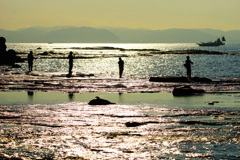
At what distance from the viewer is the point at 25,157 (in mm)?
9289

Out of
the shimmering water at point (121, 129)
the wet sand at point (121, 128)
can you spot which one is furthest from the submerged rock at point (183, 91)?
the shimmering water at point (121, 129)

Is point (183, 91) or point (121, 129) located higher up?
point (183, 91)

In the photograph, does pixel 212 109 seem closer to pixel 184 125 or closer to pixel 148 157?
pixel 184 125

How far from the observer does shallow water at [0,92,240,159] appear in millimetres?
9797

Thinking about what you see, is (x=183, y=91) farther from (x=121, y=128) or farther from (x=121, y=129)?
(x=121, y=129)

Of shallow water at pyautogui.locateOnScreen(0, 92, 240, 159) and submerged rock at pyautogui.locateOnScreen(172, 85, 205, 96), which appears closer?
shallow water at pyautogui.locateOnScreen(0, 92, 240, 159)

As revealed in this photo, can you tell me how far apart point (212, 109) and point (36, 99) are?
962 centimetres

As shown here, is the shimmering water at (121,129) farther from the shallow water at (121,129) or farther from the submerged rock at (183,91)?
the submerged rock at (183,91)

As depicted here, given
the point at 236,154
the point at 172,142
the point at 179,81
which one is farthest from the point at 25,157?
the point at 179,81

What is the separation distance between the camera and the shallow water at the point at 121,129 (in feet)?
32.1

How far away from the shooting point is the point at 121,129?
1244cm

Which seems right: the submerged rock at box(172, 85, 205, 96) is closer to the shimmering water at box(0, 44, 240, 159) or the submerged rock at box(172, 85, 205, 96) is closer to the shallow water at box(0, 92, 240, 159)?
the shimmering water at box(0, 44, 240, 159)

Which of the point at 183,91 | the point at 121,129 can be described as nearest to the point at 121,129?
the point at 121,129

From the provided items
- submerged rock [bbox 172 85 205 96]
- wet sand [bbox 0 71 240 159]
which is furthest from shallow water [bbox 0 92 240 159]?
submerged rock [bbox 172 85 205 96]
